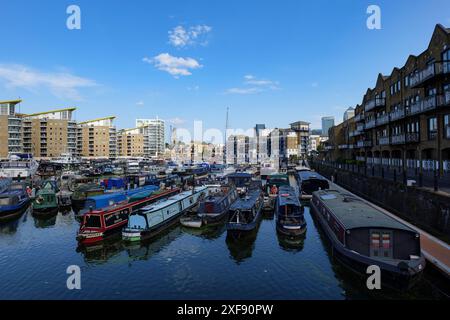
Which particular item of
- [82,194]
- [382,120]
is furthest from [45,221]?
[382,120]

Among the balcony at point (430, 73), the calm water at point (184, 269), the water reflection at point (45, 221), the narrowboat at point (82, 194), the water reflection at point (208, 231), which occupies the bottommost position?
the calm water at point (184, 269)

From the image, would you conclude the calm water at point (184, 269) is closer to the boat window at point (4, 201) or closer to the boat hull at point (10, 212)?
the boat hull at point (10, 212)

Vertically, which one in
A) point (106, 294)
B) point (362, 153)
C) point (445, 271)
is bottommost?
point (106, 294)

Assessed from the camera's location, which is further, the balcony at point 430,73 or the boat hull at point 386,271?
the balcony at point 430,73

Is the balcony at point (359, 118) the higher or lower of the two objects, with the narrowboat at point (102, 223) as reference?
higher

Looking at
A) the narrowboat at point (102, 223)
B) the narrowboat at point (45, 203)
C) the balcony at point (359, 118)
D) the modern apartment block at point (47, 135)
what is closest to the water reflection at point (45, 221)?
the narrowboat at point (45, 203)

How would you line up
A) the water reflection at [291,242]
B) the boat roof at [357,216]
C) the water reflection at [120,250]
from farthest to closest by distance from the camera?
the water reflection at [291,242] → the water reflection at [120,250] → the boat roof at [357,216]

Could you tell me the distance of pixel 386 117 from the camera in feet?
179

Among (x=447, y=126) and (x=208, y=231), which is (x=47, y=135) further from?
(x=447, y=126)

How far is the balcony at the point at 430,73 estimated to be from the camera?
35.6m

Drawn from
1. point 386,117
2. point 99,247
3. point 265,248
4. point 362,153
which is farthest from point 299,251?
point 362,153

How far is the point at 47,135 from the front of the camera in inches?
5920

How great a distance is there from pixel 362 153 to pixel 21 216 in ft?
241

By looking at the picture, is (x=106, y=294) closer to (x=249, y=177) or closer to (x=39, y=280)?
(x=39, y=280)
